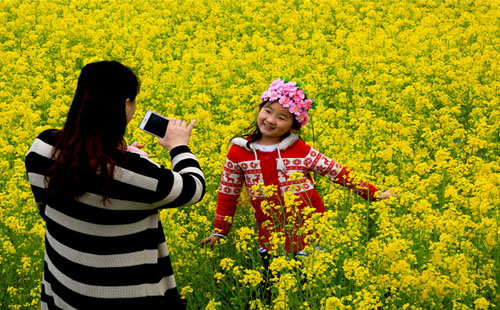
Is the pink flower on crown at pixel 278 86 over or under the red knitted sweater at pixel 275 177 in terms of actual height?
over

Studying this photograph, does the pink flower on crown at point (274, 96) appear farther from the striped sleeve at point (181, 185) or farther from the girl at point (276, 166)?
the striped sleeve at point (181, 185)

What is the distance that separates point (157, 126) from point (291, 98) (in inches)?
45.3

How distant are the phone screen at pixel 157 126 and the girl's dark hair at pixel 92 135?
426mm

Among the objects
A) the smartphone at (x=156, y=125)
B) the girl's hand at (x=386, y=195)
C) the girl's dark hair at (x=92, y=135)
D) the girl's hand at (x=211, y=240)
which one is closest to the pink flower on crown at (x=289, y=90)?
the girl's hand at (x=386, y=195)

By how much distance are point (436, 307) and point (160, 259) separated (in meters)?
1.21

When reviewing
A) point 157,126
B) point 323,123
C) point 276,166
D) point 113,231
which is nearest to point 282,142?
point 276,166

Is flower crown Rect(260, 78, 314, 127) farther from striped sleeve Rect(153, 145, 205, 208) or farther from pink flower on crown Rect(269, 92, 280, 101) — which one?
striped sleeve Rect(153, 145, 205, 208)

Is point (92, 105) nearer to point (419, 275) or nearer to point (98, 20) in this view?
point (419, 275)

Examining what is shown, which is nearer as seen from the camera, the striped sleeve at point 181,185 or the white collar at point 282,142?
the striped sleeve at point 181,185

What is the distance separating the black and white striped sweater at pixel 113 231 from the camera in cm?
210

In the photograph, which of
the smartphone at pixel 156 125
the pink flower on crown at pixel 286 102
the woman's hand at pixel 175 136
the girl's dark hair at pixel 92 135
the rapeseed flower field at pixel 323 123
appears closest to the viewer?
the girl's dark hair at pixel 92 135

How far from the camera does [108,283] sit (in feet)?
7.16

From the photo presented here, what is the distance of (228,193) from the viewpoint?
3.55 m

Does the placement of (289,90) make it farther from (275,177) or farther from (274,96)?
(275,177)
